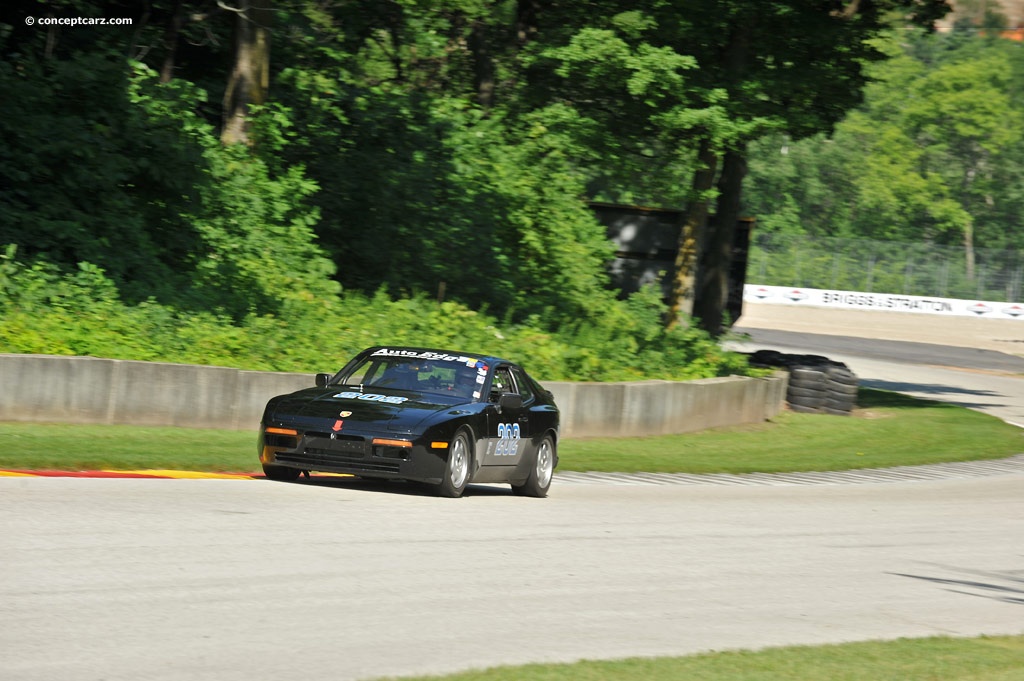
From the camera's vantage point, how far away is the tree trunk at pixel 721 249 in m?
32.5

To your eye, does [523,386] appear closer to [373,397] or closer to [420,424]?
[373,397]

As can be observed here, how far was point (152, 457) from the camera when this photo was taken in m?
14.0

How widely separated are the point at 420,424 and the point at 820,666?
20.5 ft

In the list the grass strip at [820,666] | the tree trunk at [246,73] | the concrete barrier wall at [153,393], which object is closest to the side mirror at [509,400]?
the concrete barrier wall at [153,393]

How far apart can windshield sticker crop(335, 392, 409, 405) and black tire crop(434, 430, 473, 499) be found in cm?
69

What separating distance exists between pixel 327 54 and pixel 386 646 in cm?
2486

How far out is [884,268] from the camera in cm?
6862

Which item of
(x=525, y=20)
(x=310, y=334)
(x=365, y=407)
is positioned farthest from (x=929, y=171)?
(x=365, y=407)

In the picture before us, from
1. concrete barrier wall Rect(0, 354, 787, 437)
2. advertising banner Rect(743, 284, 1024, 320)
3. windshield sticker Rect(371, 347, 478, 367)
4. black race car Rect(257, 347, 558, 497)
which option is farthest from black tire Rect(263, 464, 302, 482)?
advertising banner Rect(743, 284, 1024, 320)

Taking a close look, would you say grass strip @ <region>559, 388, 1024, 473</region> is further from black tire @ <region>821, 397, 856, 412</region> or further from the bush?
the bush

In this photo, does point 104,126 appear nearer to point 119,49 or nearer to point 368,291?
point 119,49

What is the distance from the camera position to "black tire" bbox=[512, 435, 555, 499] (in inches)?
578

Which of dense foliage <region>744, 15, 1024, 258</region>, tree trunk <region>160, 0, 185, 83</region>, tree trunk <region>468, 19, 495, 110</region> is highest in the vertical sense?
dense foliage <region>744, 15, 1024, 258</region>

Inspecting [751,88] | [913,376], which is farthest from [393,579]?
[913,376]
